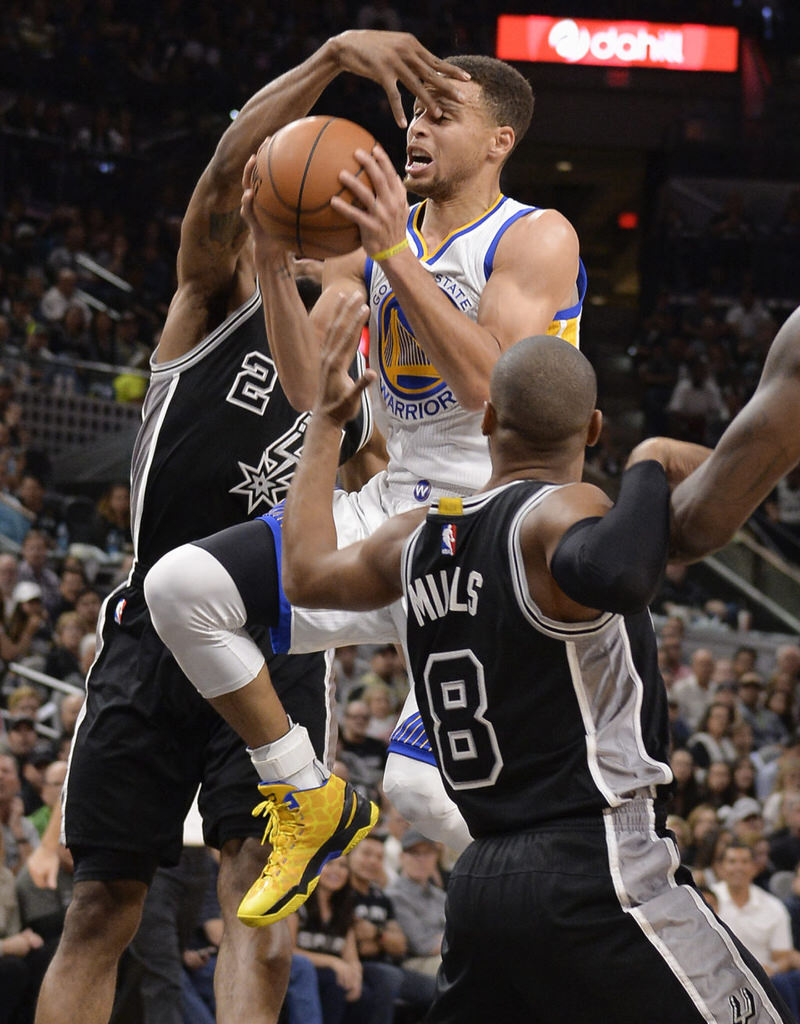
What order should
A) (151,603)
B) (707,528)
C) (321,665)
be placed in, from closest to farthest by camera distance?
(707,528)
(151,603)
(321,665)

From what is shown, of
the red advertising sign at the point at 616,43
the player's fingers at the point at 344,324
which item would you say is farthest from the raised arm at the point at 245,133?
the red advertising sign at the point at 616,43

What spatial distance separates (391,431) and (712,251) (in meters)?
16.9

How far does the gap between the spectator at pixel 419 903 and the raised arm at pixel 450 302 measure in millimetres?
5230

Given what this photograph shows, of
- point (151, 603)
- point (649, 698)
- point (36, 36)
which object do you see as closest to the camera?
point (649, 698)

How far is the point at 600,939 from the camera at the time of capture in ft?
9.27

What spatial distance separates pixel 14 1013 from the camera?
729 centimetres

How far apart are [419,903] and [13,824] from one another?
7.86 ft

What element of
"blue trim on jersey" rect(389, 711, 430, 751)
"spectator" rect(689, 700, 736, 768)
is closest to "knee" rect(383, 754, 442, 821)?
"blue trim on jersey" rect(389, 711, 430, 751)

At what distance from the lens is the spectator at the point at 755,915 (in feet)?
29.9

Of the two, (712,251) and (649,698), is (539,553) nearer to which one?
(649,698)

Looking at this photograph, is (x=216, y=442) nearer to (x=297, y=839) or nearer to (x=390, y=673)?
(x=297, y=839)

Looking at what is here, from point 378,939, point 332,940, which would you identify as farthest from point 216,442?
point 378,939

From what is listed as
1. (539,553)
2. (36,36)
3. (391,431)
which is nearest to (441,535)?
(539,553)

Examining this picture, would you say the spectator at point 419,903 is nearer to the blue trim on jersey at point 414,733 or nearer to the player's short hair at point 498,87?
the blue trim on jersey at point 414,733
